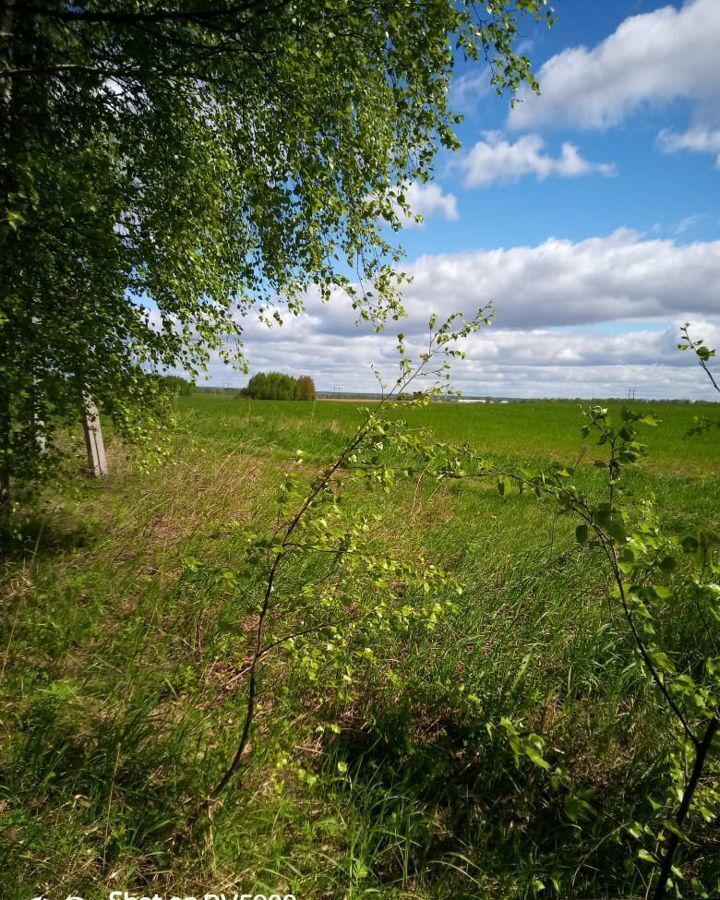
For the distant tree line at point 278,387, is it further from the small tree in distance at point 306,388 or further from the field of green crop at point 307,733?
the field of green crop at point 307,733

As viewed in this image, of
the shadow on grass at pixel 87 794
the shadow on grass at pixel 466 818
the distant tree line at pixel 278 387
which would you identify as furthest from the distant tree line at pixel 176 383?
the distant tree line at pixel 278 387

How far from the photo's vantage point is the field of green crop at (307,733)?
1.93m

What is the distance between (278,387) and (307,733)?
74211 millimetres

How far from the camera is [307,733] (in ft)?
8.73

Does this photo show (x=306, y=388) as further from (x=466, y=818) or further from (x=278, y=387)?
(x=466, y=818)

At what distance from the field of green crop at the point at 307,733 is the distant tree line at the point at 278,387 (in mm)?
69902

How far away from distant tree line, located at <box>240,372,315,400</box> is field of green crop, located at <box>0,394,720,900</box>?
229 ft

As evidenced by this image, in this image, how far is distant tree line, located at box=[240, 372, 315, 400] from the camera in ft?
242

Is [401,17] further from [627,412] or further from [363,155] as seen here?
[627,412]

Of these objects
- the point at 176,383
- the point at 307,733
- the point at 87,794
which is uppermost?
the point at 176,383

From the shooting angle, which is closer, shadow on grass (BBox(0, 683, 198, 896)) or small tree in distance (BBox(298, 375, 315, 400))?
shadow on grass (BBox(0, 683, 198, 896))

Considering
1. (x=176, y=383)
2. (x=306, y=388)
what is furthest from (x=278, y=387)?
(x=176, y=383)

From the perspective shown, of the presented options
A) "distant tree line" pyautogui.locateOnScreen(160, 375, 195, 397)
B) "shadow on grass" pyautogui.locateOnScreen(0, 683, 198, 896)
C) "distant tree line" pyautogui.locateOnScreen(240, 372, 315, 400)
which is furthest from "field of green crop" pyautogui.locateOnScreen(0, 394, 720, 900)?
"distant tree line" pyautogui.locateOnScreen(240, 372, 315, 400)

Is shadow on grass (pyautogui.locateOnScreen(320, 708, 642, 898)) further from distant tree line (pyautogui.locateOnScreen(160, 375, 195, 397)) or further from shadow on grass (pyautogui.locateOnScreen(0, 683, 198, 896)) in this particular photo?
distant tree line (pyautogui.locateOnScreen(160, 375, 195, 397))
